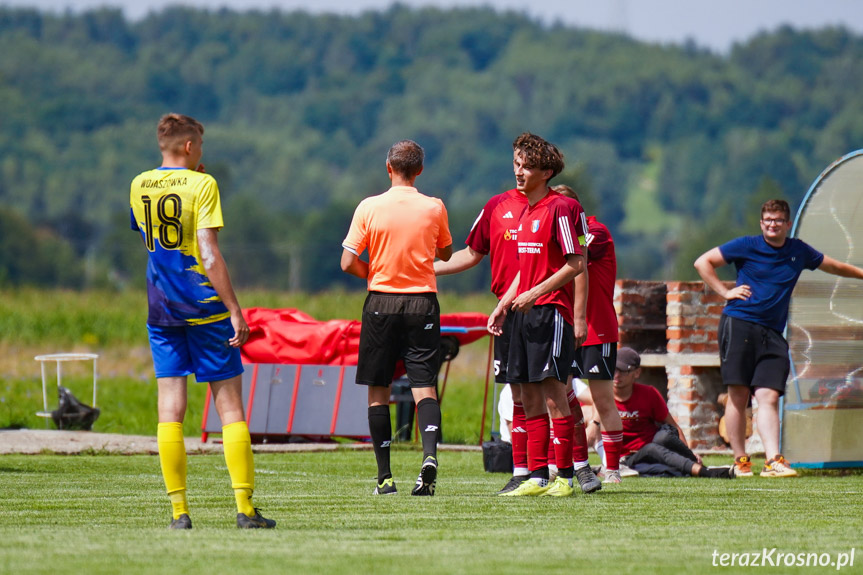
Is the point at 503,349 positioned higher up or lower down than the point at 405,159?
lower down

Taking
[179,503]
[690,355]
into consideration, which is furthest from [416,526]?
[690,355]

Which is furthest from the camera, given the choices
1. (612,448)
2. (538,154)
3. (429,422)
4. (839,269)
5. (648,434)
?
(648,434)

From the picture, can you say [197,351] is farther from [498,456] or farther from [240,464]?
[498,456]

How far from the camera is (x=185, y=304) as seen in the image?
18.6 ft

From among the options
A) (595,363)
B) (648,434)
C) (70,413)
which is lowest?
(70,413)

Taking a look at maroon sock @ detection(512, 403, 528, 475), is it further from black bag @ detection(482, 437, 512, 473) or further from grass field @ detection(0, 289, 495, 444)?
grass field @ detection(0, 289, 495, 444)

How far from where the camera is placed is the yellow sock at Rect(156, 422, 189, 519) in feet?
18.7

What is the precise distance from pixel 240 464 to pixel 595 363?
3273 mm

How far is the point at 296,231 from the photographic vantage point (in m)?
124

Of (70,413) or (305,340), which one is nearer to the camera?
(305,340)

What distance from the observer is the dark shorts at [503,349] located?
7.34 m

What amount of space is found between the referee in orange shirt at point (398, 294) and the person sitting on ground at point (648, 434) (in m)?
2.29

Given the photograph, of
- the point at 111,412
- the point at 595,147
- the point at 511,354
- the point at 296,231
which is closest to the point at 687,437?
the point at 511,354

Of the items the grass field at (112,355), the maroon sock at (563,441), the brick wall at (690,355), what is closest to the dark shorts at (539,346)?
the maroon sock at (563,441)
